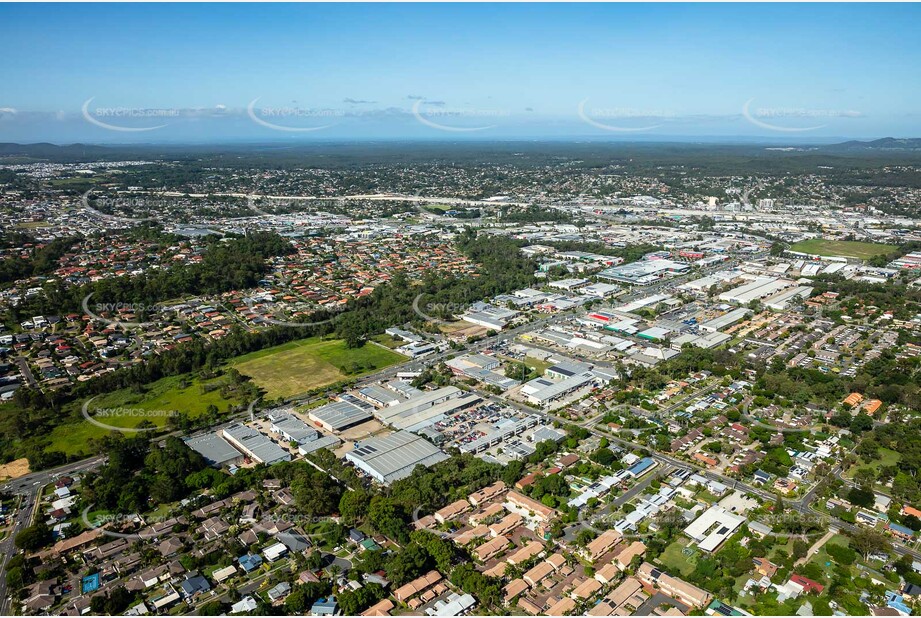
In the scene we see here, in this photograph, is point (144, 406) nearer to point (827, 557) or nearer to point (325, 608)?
point (325, 608)

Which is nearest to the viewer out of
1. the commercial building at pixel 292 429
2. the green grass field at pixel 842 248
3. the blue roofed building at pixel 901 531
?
the blue roofed building at pixel 901 531

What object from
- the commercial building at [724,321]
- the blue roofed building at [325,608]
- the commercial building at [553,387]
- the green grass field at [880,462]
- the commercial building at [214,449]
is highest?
the commercial building at [724,321]

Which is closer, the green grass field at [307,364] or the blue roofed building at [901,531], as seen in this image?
the blue roofed building at [901,531]

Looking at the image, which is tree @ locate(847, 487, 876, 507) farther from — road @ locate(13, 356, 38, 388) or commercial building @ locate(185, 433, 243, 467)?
road @ locate(13, 356, 38, 388)

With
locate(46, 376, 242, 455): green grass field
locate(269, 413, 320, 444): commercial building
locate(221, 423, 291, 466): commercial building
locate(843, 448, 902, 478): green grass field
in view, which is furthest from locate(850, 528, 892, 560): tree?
locate(46, 376, 242, 455): green grass field

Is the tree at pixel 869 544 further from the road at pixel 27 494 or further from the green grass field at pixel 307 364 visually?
the road at pixel 27 494

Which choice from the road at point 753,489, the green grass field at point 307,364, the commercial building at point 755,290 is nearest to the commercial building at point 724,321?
the commercial building at point 755,290
